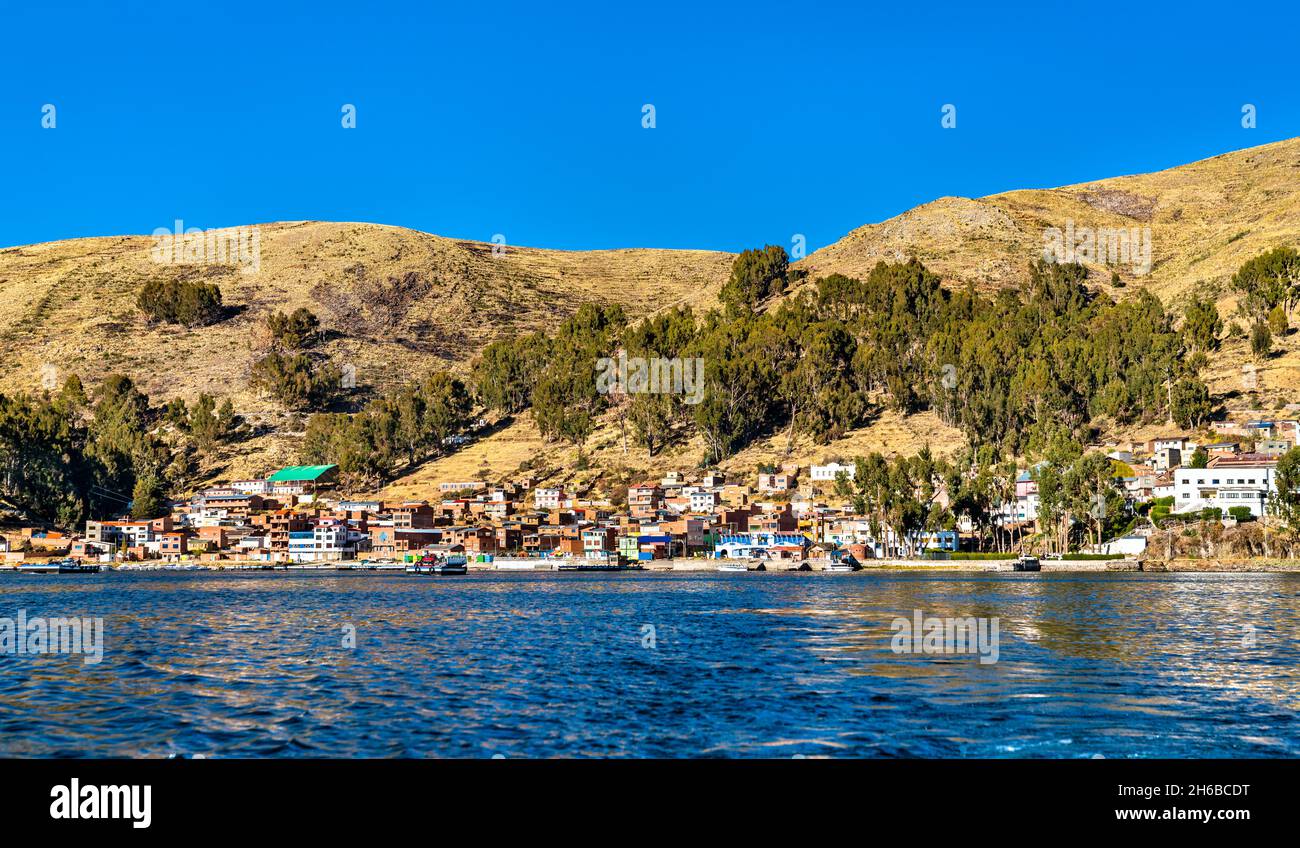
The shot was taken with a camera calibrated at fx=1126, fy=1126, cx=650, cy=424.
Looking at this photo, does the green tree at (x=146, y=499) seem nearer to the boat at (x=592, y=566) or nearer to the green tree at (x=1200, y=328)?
the boat at (x=592, y=566)

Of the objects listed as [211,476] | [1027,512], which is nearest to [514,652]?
[1027,512]

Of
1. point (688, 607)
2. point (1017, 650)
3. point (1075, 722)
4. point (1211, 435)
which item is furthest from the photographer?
point (1211, 435)

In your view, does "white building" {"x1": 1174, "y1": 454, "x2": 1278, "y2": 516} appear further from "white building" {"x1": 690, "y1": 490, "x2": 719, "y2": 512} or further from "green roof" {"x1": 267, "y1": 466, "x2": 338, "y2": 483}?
"green roof" {"x1": 267, "y1": 466, "x2": 338, "y2": 483}

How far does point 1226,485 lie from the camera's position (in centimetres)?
12538

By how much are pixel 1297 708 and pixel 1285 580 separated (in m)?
75.5

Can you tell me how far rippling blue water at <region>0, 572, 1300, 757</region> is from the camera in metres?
26.6

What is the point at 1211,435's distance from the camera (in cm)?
14600

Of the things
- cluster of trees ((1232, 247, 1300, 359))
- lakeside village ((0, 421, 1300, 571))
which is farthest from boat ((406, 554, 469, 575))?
cluster of trees ((1232, 247, 1300, 359))

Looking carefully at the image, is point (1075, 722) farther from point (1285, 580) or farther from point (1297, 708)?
point (1285, 580)

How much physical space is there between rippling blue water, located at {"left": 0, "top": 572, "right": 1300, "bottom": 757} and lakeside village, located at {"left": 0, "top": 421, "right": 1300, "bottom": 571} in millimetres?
69620

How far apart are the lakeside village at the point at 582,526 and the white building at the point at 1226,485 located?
1.57m

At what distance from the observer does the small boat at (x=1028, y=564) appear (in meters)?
122

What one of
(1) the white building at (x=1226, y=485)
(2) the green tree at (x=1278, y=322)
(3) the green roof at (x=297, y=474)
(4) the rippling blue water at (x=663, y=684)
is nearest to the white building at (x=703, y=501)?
(1) the white building at (x=1226, y=485)
